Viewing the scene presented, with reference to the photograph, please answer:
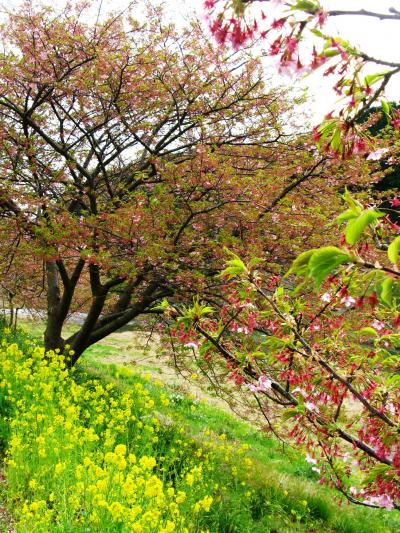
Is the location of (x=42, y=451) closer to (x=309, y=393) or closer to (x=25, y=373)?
(x=25, y=373)

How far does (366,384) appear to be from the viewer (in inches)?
90.4

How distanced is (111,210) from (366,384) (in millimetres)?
4552

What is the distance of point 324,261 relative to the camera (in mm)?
1049

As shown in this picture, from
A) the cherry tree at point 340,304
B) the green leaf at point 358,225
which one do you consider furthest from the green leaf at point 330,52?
the green leaf at point 358,225

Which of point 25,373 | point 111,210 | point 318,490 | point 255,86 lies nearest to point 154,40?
point 255,86

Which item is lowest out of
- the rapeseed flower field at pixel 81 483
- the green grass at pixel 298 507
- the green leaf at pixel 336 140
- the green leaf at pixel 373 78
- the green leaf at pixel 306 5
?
the green grass at pixel 298 507

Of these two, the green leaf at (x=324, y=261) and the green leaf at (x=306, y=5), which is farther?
the green leaf at (x=306, y=5)

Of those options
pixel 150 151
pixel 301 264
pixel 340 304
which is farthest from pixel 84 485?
pixel 150 151

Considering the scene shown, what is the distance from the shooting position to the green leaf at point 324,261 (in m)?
1.04

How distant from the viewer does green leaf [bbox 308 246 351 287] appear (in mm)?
1037

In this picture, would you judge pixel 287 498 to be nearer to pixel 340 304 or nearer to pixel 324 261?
pixel 340 304

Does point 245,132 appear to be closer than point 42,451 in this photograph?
No

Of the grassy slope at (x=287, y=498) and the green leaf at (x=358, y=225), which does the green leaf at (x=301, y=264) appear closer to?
the green leaf at (x=358, y=225)

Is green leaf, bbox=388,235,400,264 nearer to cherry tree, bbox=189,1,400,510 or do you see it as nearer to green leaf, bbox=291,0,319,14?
cherry tree, bbox=189,1,400,510
